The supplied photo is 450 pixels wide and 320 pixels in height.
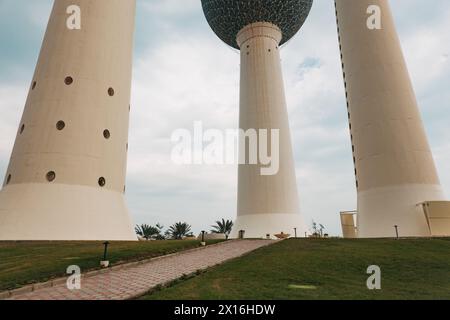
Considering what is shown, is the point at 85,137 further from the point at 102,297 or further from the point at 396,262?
the point at 396,262

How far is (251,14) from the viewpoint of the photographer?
44469 millimetres

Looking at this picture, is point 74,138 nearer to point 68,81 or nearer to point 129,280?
point 68,81

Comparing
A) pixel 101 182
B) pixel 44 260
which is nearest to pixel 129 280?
pixel 44 260

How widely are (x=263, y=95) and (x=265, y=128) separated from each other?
4510 mm

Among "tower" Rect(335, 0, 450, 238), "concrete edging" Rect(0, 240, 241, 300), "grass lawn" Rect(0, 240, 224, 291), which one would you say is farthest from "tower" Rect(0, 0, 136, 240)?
"tower" Rect(335, 0, 450, 238)

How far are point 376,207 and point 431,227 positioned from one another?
3906 millimetres

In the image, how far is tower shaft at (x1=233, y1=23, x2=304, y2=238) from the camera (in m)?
36.2

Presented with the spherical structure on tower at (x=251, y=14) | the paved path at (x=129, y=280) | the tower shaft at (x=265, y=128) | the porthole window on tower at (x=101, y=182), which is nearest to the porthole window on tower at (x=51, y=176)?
the porthole window on tower at (x=101, y=182)

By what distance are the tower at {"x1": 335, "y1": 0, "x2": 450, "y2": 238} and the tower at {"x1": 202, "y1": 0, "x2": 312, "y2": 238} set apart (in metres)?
10.7

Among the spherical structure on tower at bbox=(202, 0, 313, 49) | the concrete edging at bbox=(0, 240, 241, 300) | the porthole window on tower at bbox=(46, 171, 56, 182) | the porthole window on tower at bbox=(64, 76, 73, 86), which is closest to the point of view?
the concrete edging at bbox=(0, 240, 241, 300)

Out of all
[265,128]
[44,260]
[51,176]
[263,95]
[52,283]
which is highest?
[263,95]

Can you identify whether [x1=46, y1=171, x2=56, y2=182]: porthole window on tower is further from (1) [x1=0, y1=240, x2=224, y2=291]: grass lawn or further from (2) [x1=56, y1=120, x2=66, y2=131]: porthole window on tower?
(1) [x1=0, y1=240, x2=224, y2=291]: grass lawn

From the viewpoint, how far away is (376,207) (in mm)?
25141

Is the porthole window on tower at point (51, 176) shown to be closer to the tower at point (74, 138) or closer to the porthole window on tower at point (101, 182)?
the tower at point (74, 138)
